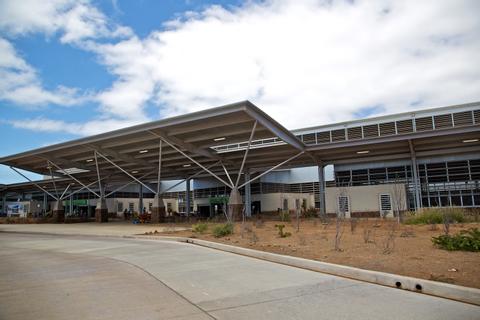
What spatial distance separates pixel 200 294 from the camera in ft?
24.9

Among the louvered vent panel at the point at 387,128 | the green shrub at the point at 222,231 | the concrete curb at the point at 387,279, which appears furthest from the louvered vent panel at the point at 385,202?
the concrete curb at the point at 387,279

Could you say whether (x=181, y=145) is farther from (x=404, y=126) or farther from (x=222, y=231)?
(x=404, y=126)

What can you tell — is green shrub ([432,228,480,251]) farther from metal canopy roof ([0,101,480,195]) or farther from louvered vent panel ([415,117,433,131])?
louvered vent panel ([415,117,433,131])

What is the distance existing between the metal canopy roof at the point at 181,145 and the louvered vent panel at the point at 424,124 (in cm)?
1222

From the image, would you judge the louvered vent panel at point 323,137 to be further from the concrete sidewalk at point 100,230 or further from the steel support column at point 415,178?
the concrete sidewalk at point 100,230

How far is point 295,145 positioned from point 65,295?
30.4m

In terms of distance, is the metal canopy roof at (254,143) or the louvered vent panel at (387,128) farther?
the louvered vent panel at (387,128)

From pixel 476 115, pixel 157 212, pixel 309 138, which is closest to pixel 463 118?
pixel 476 115

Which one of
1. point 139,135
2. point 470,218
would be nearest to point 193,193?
point 139,135

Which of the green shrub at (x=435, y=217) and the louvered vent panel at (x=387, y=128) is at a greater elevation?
the louvered vent panel at (x=387, y=128)

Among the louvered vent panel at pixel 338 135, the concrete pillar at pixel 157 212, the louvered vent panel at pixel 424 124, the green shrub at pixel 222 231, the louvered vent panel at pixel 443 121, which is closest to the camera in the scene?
the green shrub at pixel 222 231

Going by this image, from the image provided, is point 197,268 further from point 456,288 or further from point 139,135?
point 139,135

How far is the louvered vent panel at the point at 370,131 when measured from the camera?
44312 mm

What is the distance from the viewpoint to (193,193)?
6631cm
